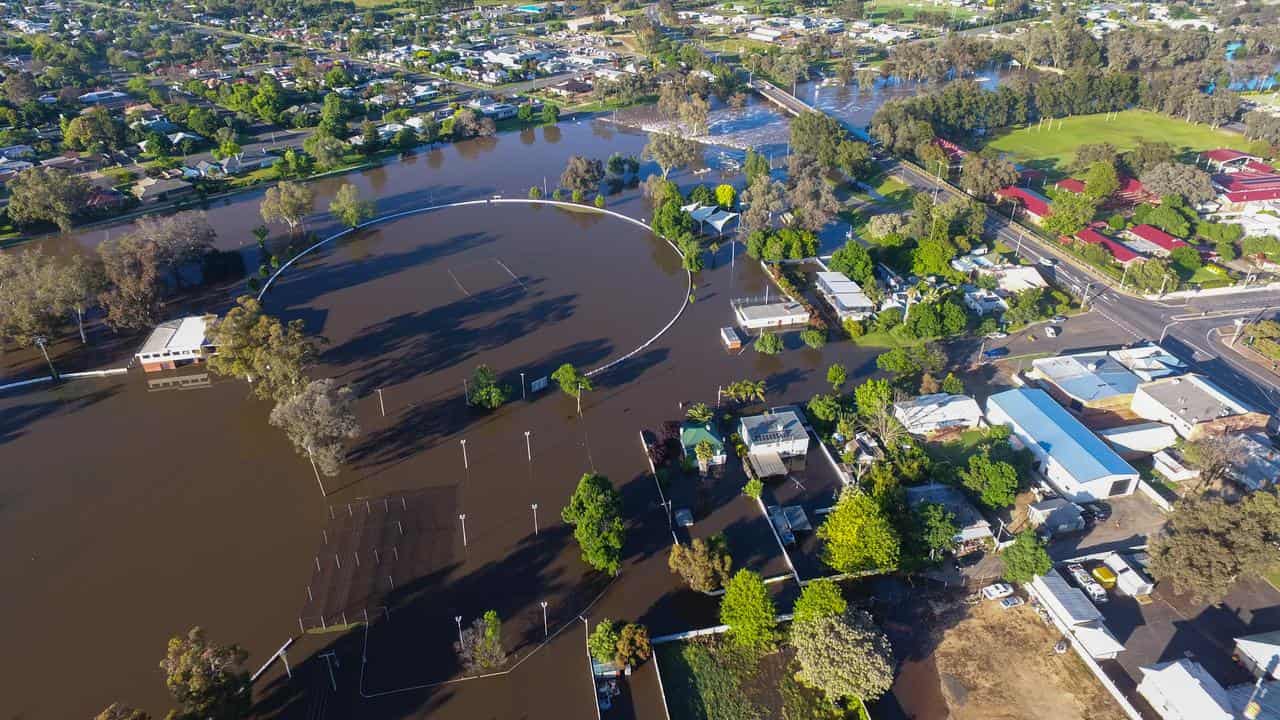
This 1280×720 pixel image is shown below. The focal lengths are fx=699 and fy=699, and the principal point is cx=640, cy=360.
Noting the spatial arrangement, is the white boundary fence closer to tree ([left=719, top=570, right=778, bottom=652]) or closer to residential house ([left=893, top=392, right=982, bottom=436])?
residential house ([left=893, top=392, right=982, bottom=436])

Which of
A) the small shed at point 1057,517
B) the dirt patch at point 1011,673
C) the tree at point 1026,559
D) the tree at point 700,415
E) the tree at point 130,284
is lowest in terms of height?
the dirt patch at point 1011,673

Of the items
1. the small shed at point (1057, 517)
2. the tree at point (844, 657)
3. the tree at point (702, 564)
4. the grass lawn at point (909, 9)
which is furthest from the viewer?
the grass lawn at point (909, 9)

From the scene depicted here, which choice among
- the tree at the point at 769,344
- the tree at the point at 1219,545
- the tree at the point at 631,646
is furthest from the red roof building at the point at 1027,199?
the tree at the point at 631,646

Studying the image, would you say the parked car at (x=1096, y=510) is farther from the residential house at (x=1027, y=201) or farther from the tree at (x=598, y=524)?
the residential house at (x=1027, y=201)

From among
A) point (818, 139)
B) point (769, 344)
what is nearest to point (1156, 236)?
point (818, 139)

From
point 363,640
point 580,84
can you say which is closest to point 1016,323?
point 363,640

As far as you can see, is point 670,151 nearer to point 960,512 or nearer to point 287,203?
point 287,203

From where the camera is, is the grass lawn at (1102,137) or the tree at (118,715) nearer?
the tree at (118,715)
